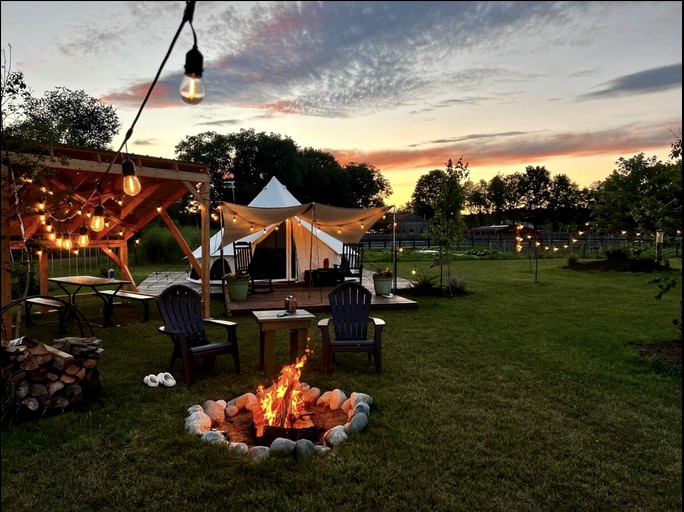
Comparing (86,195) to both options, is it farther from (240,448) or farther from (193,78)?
(193,78)

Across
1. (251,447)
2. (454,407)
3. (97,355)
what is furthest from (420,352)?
(97,355)

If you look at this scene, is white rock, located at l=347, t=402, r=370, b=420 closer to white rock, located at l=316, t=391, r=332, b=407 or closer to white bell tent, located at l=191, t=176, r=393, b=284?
white rock, located at l=316, t=391, r=332, b=407

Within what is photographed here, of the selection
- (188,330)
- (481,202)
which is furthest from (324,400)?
(481,202)

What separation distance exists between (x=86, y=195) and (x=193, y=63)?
23.4 feet

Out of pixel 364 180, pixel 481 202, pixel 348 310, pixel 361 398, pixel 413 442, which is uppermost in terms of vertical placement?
pixel 364 180

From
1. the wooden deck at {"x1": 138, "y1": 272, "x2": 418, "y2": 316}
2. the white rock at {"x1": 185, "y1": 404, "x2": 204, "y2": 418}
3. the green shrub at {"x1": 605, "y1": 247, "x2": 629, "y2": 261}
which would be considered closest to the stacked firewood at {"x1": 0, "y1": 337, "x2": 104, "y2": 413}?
the white rock at {"x1": 185, "y1": 404, "x2": 204, "y2": 418}

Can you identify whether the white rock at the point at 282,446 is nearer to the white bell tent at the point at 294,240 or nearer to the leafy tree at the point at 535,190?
the white bell tent at the point at 294,240

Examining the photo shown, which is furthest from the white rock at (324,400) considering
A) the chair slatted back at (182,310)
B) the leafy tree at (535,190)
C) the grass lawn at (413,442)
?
the leafy tree at (535,190)

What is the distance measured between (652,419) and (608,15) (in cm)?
356

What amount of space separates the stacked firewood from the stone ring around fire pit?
1.05 m

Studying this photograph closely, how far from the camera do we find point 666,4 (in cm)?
123

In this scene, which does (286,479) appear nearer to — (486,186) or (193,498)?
(193,498)

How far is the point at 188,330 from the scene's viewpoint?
5.27 metres

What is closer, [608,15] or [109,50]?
[608,15]
